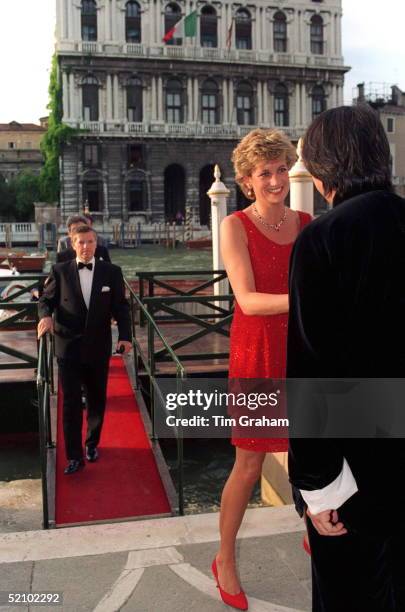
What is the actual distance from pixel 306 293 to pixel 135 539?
7.14 ft

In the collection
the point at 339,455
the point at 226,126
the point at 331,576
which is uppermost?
the point at 226,126

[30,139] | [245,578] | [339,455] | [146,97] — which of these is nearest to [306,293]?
[339,455]

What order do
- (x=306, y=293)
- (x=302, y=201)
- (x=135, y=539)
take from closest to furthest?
1. (x=306, y=293)
2. (x=135, y=539)
3. (x=302, y=201)

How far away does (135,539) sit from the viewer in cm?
327

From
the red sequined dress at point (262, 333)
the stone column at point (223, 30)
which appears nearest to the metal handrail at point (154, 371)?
the red sequined dress at point (262, 333)

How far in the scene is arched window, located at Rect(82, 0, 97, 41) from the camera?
36500 millimetres

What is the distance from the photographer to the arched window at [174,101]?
3850cm

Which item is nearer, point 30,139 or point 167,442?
point 167,442

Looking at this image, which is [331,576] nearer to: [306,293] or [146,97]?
[306,293]

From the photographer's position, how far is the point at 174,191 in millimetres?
40125

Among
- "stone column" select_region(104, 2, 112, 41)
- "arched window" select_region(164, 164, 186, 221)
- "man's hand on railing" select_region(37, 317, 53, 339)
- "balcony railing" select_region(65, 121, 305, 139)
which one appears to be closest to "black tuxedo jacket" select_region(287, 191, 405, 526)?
"man's hand on railing" select_region(37, 317, 53, 339)

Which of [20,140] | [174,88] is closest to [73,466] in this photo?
[174,88]

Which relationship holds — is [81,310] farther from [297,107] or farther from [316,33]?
[316,33]

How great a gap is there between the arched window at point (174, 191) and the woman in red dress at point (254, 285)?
37.0 meters
